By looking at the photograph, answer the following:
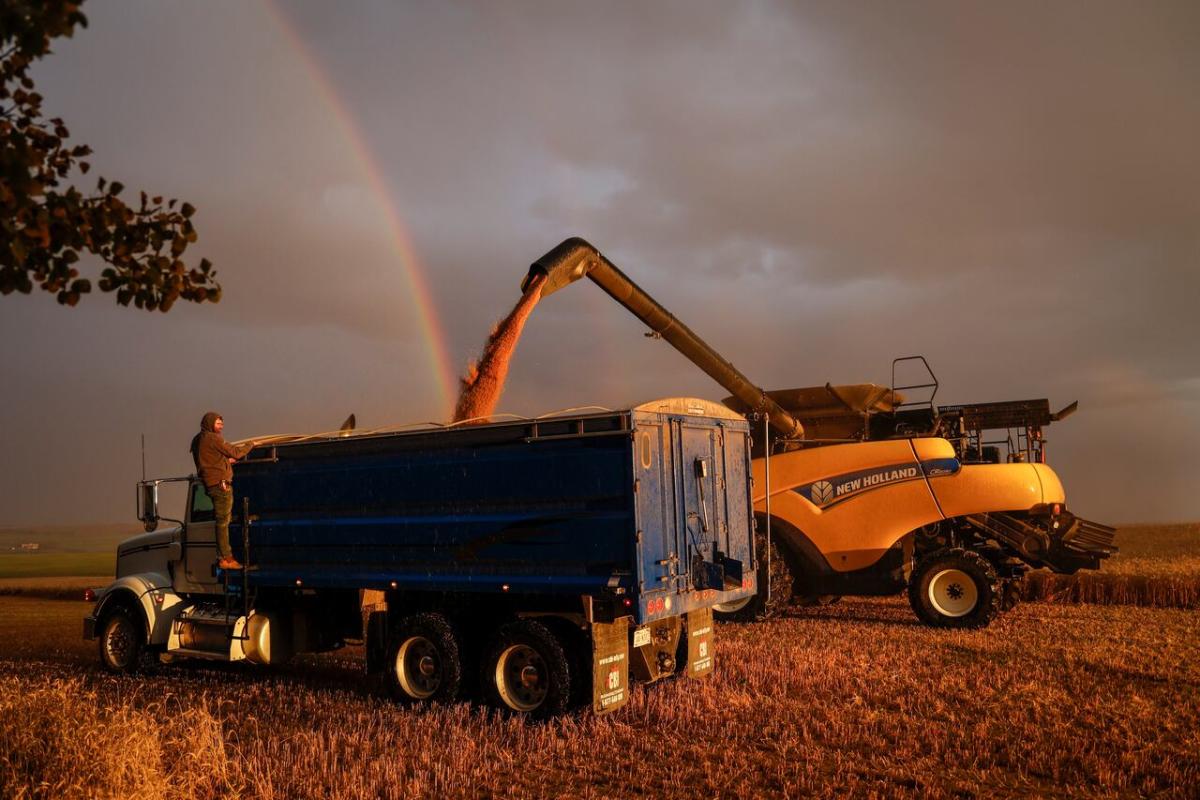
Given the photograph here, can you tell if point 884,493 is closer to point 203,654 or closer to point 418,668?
point 418,668

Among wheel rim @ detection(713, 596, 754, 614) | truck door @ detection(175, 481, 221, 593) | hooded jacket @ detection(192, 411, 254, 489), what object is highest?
hooded jacket @ detection(192, 411, 254, 489)

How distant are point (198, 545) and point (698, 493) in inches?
266

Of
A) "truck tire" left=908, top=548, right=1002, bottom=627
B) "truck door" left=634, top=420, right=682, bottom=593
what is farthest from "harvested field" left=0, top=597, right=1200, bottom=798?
"truck tire" left=908, top=548, right=1002, bottom=627

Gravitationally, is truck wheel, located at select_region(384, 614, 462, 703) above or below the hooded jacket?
below

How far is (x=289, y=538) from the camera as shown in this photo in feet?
37.4

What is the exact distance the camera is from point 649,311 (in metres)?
15.4

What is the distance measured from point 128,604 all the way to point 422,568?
5238 millimetres

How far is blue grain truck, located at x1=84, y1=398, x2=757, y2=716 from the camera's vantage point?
912 centimetres

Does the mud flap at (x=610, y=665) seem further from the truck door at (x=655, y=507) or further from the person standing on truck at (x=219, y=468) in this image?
the person standing on truck at (x=219, y=468)

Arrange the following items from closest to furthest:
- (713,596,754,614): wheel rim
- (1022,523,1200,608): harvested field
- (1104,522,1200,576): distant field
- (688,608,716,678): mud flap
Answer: (688,608,716,678): mud flap < (713,596,754,614): wheel rim < (1022,523,1200,608): harvested field < (1104,522,1200,576): distant field

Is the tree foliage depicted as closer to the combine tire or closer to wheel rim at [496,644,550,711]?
wheel rim at [496,644,550,711]

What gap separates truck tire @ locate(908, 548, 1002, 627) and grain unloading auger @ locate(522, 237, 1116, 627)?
2cm

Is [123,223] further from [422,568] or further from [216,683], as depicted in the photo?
[216,683]

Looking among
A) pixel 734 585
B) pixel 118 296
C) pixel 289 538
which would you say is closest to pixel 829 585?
pixel 734 585
